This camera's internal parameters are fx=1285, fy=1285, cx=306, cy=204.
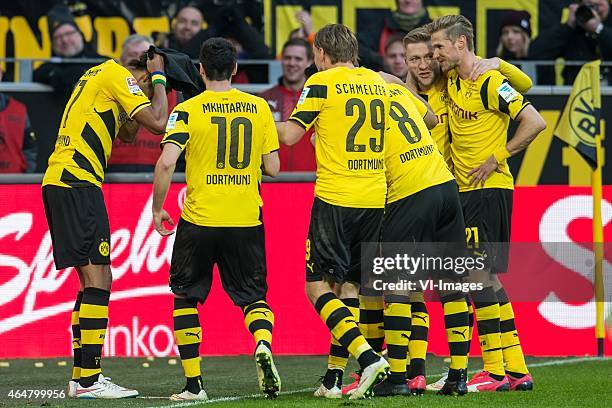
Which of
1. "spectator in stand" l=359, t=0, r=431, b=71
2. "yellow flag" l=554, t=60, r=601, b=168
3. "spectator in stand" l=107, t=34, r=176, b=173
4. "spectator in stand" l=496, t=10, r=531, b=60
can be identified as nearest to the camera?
"yellow flag" l=554, t=60, r=601, b=168

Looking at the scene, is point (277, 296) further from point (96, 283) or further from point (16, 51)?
point (16, 51)

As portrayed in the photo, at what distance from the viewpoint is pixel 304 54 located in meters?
12.7

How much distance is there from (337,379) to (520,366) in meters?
1.40

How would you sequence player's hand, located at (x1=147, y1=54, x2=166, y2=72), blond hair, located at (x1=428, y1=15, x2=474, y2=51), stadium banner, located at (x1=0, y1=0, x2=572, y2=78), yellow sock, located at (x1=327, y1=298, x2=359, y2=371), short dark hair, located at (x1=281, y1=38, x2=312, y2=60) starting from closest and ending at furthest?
yellow sock, located at (x1=327, y1=298, x2=359, y2=371) → blond hair, located at (x1=428, y1=15, x2=474, y2=51) → player's hand, located at (x1=147, y1=54, x2=166, y2=72) → short dark hair, located at (x1=281, y1=38, x2=312, y2=60) → stadium banner, located at (x1=0, y1=0, x2=572, y2=78)

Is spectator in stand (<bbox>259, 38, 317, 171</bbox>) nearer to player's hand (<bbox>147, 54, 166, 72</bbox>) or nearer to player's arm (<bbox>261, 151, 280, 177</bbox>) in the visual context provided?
player's hand (<bbox>147, 54, 166, 72</bbox>)

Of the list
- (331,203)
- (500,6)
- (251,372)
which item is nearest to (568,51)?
(500,6)

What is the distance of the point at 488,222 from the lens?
29.2 ft

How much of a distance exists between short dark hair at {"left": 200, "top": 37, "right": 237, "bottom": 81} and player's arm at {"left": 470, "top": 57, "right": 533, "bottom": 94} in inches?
69.5

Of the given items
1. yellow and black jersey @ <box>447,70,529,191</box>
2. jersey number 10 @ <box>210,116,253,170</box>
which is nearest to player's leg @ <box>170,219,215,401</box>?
jersey number 10 @ <box>210,116,253,170</box>

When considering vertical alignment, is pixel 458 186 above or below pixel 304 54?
below

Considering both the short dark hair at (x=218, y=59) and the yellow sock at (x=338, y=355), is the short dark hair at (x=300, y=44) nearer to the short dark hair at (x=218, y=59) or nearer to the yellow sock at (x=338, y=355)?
the short dark hair at (x=218, y=59)

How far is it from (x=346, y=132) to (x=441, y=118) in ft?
4.36

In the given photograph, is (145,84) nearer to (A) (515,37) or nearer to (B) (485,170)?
(B) (485,170)

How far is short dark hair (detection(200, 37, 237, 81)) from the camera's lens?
26.8 feet
